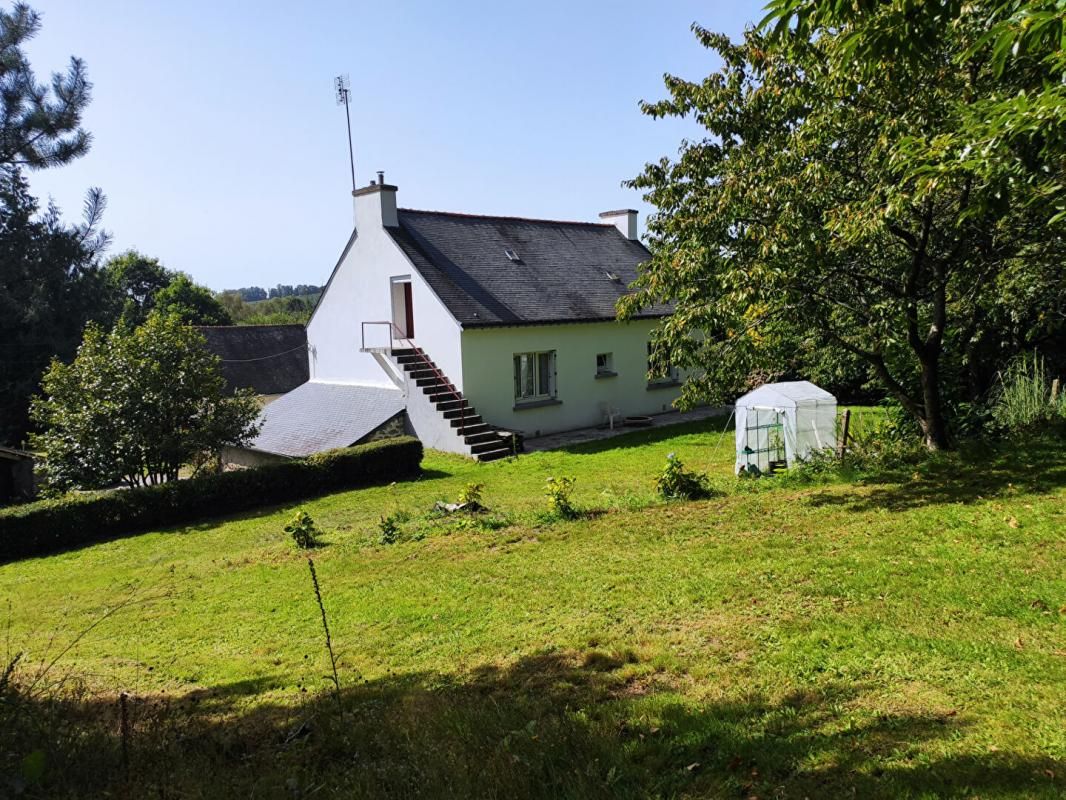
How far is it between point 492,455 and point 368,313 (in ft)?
24.4

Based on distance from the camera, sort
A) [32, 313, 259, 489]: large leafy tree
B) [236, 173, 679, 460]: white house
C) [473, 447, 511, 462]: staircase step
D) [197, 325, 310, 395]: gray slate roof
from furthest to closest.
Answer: [197, 325, 310, 395]: gray slate roof
[236, 173, 679, 460]: white house
[473, 447, 511, 462]: staircase step
[32, 313, 259, 489]: large leafy tree

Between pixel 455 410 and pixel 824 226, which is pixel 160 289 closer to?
pixel 455 410

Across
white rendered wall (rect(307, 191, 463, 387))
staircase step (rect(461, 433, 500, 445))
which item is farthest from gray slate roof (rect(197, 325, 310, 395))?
staircase step (rect(461, 433, 500, 445))

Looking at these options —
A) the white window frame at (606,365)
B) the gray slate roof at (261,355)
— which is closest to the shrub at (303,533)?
the white window frame at (606,365)

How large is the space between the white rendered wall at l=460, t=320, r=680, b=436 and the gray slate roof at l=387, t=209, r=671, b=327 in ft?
1.78

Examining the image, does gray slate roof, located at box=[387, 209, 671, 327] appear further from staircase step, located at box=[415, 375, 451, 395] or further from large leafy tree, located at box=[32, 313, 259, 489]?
large leafy tree, located at box=[32, 313, 259, 489]

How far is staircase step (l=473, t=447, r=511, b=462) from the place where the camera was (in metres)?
20.2

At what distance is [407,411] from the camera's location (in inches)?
883

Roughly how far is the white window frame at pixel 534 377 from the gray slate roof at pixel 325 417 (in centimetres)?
369

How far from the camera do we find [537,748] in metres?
4.08

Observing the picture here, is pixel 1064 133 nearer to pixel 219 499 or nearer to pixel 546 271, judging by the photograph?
pixel 219 499

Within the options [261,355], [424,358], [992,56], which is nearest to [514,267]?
[424,358]

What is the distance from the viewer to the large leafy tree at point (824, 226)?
8695mm

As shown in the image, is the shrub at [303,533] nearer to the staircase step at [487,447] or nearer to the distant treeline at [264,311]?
the staircase step at [487,447]
